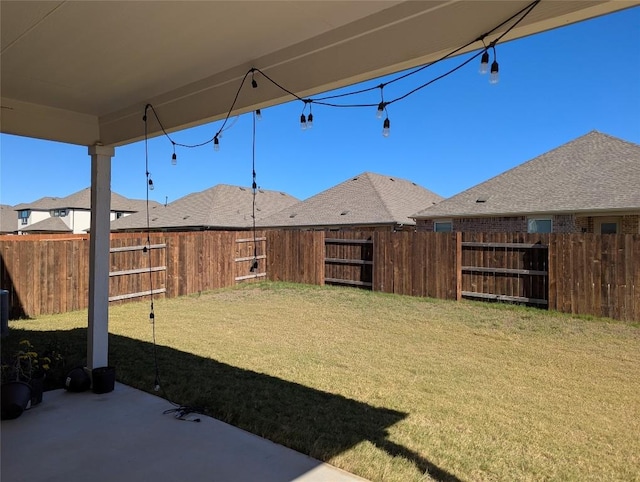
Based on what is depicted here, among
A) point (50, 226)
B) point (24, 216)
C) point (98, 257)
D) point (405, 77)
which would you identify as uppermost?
point (24, 216)

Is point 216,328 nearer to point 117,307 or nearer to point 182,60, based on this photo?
point 117,307

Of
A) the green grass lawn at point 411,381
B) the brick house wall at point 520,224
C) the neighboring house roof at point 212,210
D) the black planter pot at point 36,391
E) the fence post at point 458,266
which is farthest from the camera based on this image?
the neighboring house roof at point 212,210

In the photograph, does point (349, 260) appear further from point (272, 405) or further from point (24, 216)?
point (24, 216)

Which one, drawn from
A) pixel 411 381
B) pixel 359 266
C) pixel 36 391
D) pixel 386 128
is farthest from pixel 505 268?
pixel 36 391

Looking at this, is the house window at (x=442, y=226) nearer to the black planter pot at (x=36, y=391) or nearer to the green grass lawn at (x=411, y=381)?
the green grass lawn at (x=411, y=381)

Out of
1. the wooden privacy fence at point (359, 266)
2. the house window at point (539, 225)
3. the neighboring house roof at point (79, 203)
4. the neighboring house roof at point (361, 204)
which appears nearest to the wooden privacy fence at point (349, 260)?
the wooden privacy fence at point (359, 266)

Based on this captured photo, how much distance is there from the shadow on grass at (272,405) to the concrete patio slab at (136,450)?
19 centimetres

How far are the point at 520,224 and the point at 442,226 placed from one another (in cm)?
284

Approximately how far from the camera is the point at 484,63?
6.91 feet

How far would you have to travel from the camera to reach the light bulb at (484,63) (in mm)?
2086

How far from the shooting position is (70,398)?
3.89 m

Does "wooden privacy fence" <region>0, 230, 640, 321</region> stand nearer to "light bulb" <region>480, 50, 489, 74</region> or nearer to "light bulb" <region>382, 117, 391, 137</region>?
"light bulb" <region>382, 117, 391, 137</region>

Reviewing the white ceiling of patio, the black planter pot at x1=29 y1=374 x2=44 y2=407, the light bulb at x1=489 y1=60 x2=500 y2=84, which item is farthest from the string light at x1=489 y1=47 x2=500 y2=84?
the black planter pot at x1=29 y1=374 x2=44 y2=407

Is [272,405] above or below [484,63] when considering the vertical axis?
below
